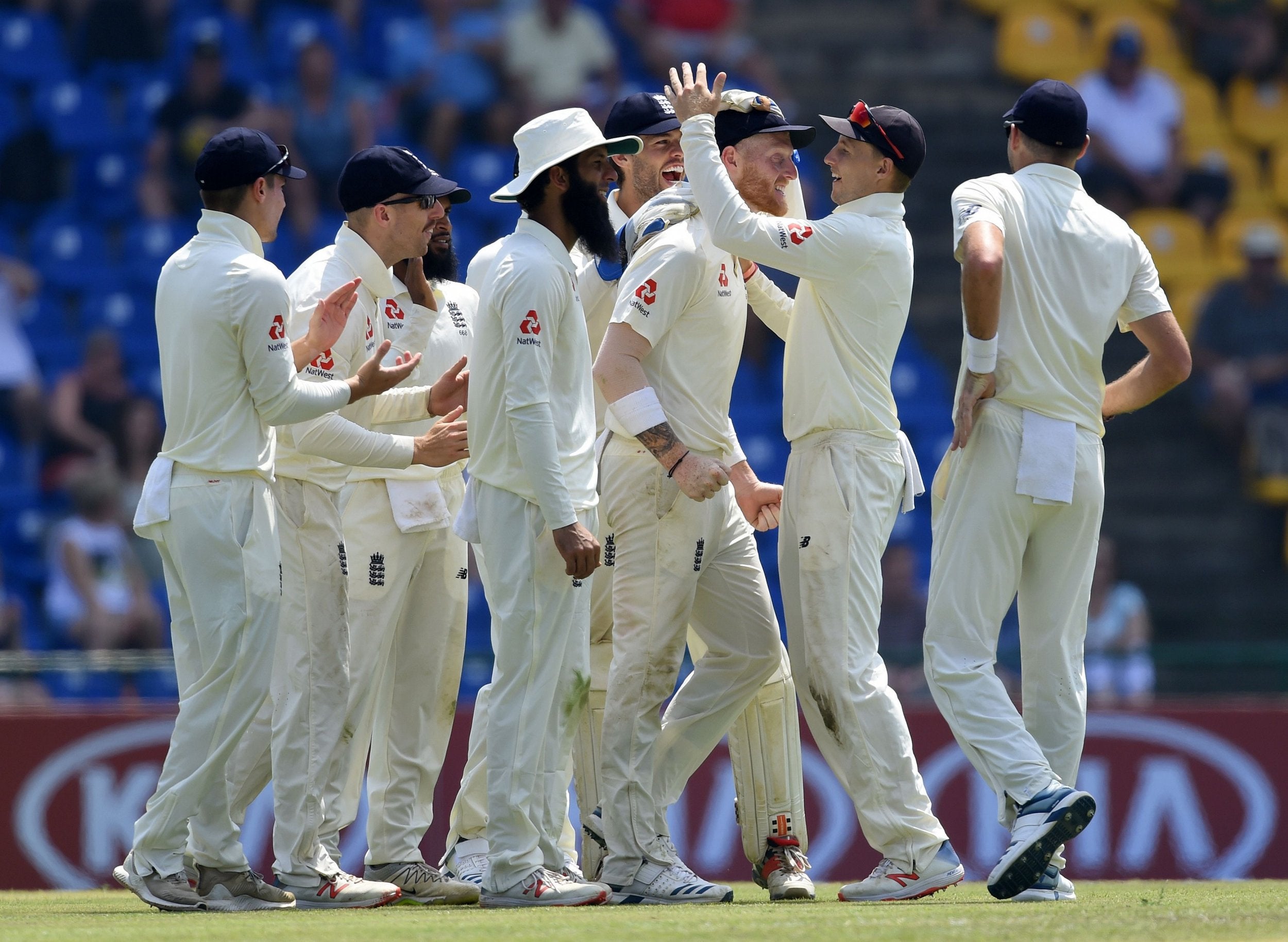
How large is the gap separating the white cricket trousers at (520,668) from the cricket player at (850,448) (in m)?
0.79

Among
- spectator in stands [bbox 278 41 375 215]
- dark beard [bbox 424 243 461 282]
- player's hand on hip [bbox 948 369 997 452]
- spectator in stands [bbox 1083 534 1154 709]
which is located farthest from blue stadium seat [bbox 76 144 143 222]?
player's hand on hip [bbox 948 369 997 452]

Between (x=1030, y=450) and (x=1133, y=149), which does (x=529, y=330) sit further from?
(x=1133, y=149)

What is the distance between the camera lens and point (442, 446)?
18.9 feet

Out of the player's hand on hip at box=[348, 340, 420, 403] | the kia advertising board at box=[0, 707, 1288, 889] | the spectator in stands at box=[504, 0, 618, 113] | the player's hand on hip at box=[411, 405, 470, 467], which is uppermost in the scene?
the spectator in stands at box=[504, 0, 618, 113]

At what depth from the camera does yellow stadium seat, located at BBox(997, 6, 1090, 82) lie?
1425 centimetres

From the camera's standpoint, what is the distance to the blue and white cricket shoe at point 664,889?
5.60 meters

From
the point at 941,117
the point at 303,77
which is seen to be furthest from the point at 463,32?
the point at 941,117

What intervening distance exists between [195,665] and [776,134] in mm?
2526

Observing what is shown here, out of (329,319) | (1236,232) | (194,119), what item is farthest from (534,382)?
(1236,232)

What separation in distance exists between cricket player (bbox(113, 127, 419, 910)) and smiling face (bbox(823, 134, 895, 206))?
1802 millimetres

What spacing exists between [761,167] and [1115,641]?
6018 mm

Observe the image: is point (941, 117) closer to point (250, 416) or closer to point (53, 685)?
point (53, 685)

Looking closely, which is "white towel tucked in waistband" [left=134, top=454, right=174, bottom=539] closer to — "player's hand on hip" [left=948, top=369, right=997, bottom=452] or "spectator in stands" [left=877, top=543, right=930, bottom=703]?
"player's hand on hip" [left=948, top=369, right=997, bottom=452]

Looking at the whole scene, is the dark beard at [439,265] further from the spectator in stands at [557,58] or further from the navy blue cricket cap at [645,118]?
the spectator in stands at [557,58]
